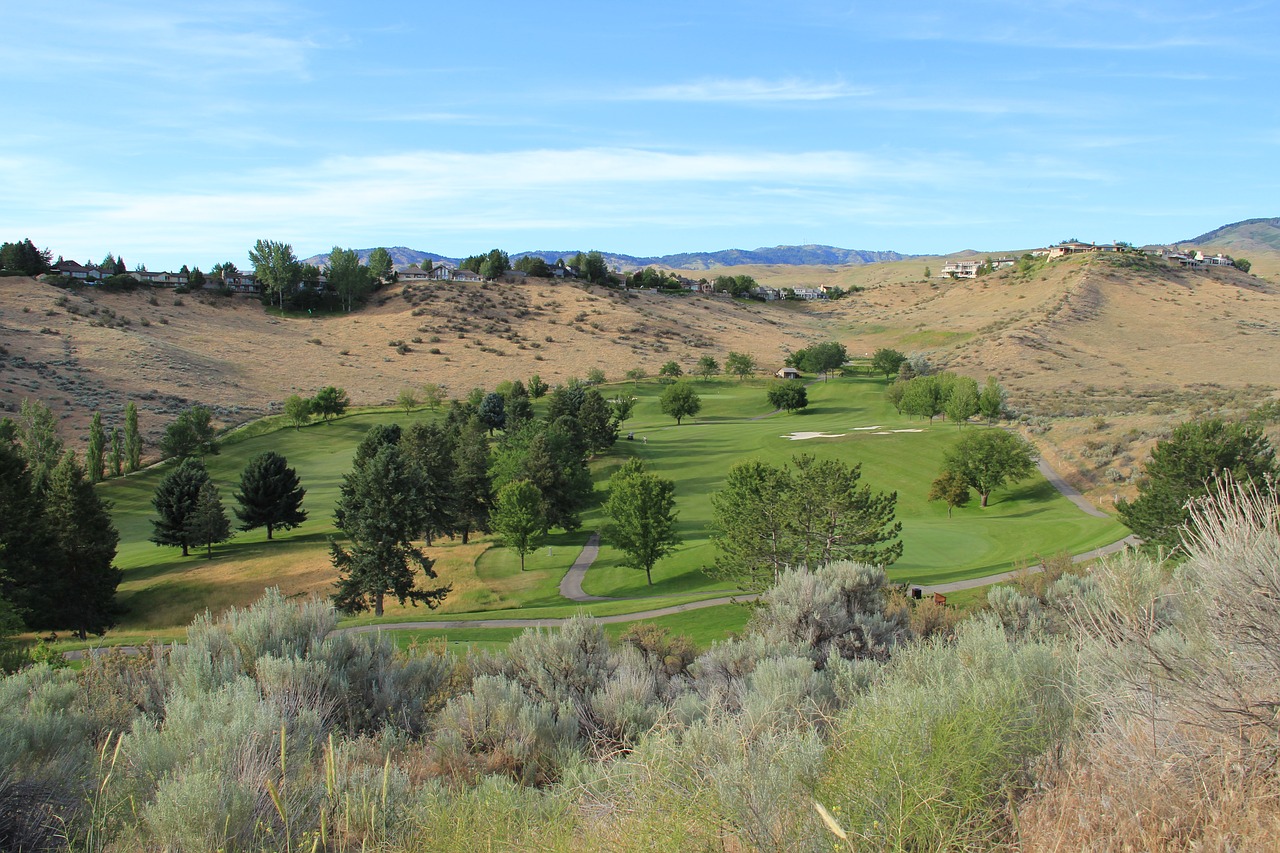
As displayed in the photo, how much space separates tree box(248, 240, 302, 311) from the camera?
118 metres

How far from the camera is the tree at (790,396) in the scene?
7531 centimetres

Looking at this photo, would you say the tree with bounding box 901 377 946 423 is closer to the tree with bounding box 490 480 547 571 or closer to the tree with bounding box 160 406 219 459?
the tree with bounding box 490 480 547 571

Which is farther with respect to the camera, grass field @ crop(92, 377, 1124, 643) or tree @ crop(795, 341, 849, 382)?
tree @ crop(795, 341, 849, 382)

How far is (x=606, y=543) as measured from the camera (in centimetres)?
4178

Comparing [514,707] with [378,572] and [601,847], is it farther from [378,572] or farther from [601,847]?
[378,572]

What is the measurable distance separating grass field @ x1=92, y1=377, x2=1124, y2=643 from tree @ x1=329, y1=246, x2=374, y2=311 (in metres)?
58.6

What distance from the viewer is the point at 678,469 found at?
178 ft

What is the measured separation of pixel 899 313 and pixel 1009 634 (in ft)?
457

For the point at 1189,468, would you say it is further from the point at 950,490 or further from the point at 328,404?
the point at 328,404

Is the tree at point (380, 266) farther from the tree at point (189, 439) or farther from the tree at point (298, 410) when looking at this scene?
the tree at point (189, 439)

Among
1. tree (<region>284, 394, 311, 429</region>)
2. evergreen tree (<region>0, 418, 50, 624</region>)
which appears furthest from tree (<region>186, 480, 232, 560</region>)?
tree (<region>284, 394, 311, 429</region>)

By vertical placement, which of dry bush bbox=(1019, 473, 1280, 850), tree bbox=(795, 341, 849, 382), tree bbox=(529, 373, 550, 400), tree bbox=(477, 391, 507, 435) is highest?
tree bbox=(795, 341, 849, 382)

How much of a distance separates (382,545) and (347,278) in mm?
102548

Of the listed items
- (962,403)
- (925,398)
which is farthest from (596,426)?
(962,403)
